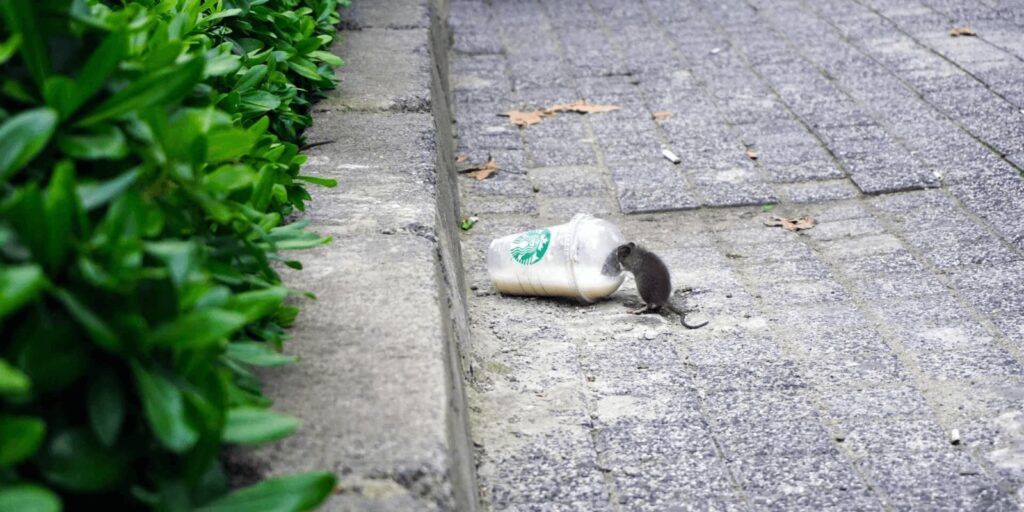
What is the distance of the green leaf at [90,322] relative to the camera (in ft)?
3.98

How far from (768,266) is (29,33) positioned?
8.35ft

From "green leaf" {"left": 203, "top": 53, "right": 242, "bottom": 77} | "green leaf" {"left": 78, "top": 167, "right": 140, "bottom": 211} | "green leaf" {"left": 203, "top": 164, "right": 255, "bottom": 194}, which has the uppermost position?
"green leaf" {"left": 78, "top": 167, "right": 140, "bottom": 211}

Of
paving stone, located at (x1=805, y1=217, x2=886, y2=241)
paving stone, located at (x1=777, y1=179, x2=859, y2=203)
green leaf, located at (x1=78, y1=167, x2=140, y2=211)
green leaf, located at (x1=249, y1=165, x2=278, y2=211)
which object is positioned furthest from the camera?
paving stone, located at (x1=777, y1=179, x2=859, y2=203)

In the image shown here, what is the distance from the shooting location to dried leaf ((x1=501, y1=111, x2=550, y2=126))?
5066 mm

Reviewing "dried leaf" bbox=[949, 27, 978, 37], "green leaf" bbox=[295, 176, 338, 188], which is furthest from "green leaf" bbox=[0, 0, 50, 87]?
"dried leaf" bbox=[949, 27, 978, 37]

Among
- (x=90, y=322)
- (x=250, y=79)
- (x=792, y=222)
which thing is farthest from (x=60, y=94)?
(x=792, y=222)

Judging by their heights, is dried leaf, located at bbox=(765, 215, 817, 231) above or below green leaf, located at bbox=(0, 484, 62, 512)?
below

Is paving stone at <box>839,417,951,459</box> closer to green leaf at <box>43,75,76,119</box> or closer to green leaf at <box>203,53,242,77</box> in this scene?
green leaf at <box>203,53,242,77</box>

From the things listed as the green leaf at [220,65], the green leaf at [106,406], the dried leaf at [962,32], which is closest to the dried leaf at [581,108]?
the dried leaf at [962,32]

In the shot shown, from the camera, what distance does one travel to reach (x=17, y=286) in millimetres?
1127

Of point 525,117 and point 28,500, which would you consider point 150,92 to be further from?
point 525,117

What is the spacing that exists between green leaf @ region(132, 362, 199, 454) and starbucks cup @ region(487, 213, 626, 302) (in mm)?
2056

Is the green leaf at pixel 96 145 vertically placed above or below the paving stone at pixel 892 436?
above

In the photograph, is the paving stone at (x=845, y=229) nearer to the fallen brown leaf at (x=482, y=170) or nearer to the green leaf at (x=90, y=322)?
the fallen brown leaf at (x=482, y=170)
